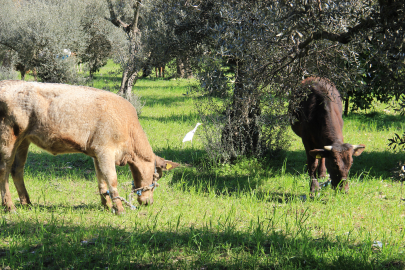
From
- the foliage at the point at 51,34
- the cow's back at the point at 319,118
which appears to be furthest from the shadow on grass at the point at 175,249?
the foliage at the point at 51,34

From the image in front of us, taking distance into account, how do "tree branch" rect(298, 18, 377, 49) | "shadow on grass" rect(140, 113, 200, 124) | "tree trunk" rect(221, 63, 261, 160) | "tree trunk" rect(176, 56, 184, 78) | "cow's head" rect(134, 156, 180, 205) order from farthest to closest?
"shadow on grass" rect(140, 113, 200, 124) → "tree trunk" rect(176, 56, 184, 78) → "tree trunk" rect(221, 63, 261, 160) → "cow's head" rect(134, 156, 180, 205) → "tree branch" rect(298, 18, 377, 49)

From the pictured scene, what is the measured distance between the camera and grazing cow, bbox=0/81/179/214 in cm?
561

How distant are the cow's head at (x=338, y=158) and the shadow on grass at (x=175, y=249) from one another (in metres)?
1.98

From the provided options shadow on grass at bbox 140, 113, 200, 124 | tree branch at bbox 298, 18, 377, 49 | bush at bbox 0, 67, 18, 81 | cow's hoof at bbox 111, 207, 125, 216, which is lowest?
cow's hoof at bbox 111, 207, 125, 216

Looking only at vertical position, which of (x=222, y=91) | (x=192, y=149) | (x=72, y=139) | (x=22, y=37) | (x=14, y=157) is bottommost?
(x=192, y=149)

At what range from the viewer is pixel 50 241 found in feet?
15.8

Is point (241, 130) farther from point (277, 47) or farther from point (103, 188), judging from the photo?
point (103, 188)

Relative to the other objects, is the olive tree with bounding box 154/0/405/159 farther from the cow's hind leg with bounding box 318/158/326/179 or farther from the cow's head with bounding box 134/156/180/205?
the cow's head with bounding box 134/156/180/205

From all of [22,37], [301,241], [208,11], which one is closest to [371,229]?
[301,241]

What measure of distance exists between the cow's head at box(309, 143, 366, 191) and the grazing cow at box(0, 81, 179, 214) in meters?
3.36

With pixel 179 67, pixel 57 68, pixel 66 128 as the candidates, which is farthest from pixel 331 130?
pixel 57 68

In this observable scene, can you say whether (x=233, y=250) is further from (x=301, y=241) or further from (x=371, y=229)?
(x=371, y=229)

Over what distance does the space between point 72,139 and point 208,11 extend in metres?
4.35

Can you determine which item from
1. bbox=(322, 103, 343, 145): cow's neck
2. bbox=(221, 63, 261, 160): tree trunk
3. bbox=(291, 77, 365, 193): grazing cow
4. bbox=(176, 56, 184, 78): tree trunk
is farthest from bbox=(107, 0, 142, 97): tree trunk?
bbox=(322, 103, 343, 145): cow's neck
